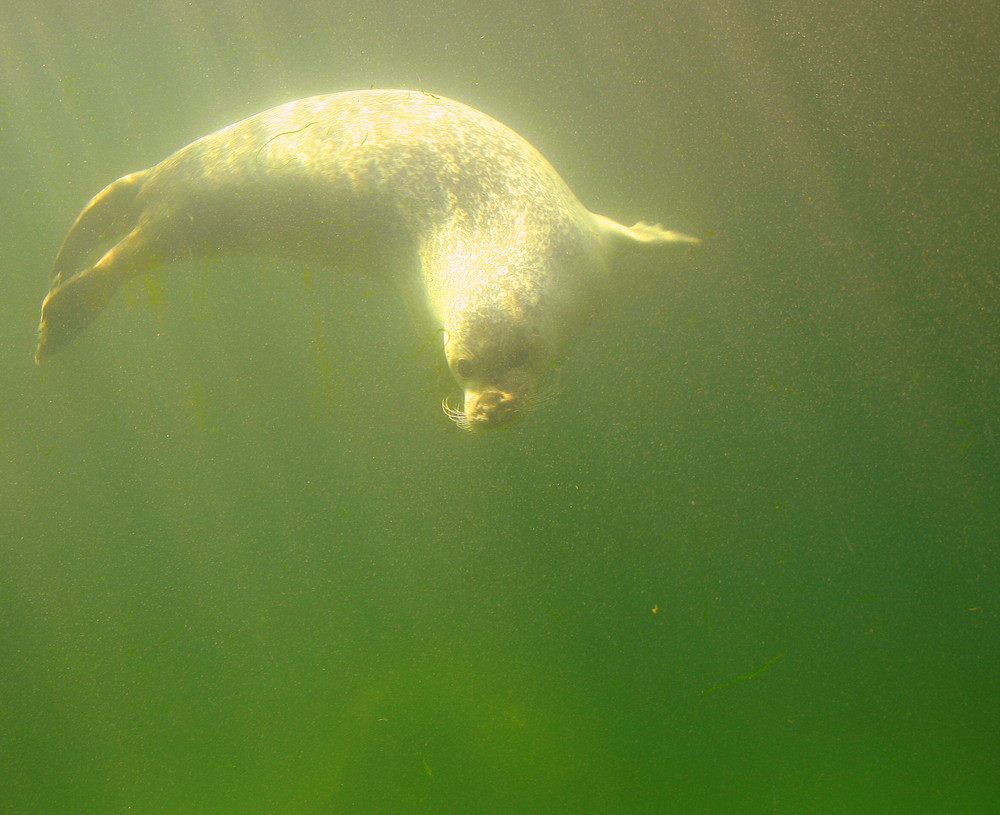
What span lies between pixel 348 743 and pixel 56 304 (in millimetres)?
3552

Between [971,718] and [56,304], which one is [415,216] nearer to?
[56,304]

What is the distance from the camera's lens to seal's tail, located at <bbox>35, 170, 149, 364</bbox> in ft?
12.5

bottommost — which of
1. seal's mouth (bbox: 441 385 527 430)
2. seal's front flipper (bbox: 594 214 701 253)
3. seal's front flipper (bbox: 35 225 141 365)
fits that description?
seal's mouth (bbox: 441 385 527 430)

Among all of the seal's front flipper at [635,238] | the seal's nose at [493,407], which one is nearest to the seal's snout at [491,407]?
the seal's nose at [493,407]

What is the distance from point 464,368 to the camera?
2.49 metres

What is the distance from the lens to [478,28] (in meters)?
5.87

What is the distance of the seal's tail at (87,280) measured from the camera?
12.5 ft

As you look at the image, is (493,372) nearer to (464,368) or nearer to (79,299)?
(464,368)

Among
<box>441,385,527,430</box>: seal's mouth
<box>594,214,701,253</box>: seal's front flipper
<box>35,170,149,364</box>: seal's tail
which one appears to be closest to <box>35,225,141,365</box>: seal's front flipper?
<box>35,170,149,364</box>: seal's tail

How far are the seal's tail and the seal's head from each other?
2.69 metres

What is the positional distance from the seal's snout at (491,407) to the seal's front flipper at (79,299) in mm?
2714

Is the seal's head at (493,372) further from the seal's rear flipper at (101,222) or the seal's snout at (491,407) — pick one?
the seal's rear flipper at (101,222)

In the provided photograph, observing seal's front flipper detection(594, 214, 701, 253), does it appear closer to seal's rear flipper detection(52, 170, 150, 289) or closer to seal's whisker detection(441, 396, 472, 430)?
seal's whisker detection(441, 396, 472, 430)

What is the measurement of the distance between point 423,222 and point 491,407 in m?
1.19
